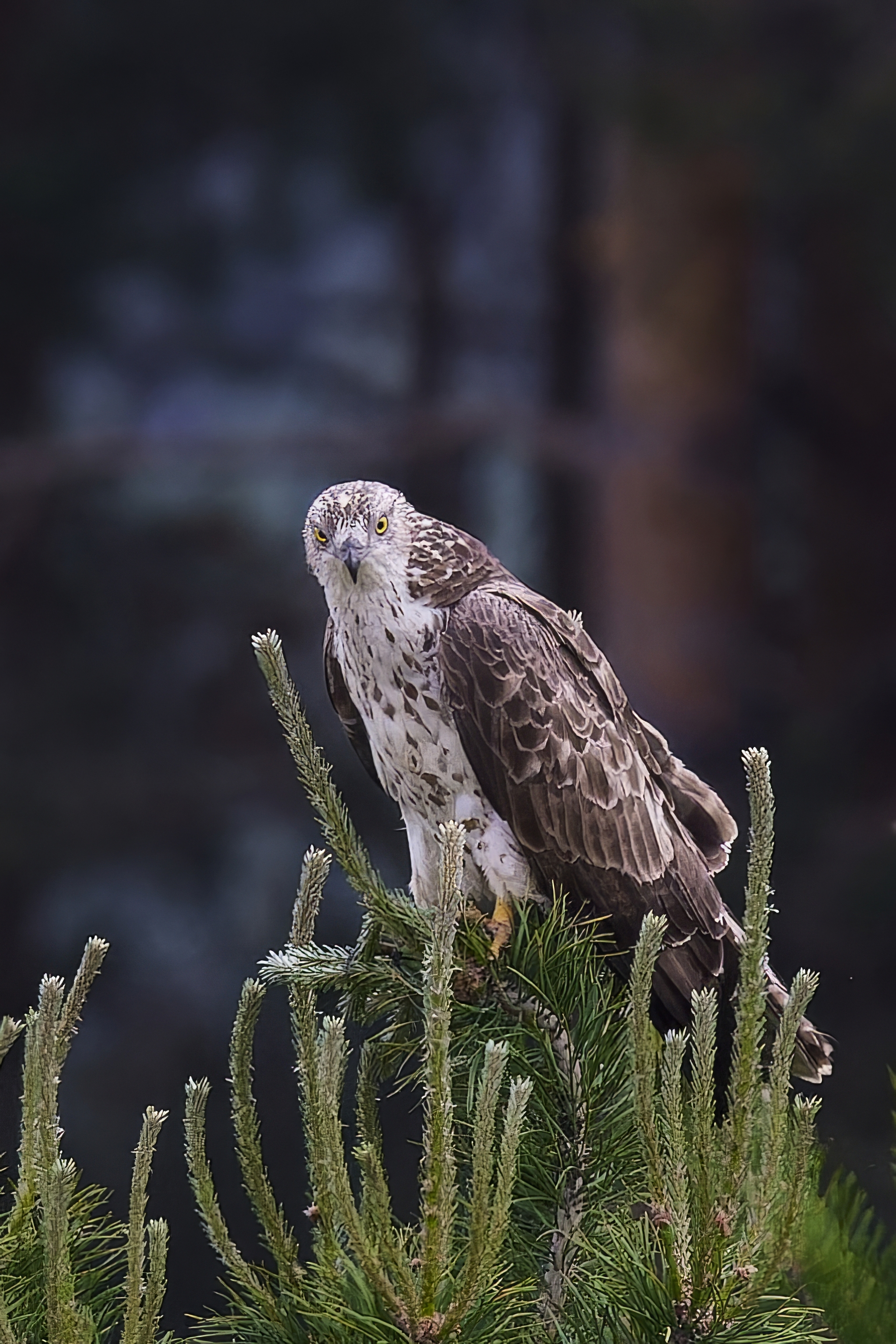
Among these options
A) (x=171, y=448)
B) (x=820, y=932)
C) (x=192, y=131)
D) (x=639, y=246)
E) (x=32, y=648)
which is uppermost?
(x=192, y=131)

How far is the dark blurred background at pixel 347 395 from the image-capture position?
4.64ft

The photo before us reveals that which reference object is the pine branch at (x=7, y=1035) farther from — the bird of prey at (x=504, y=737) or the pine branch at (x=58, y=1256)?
the bird of prey at (x=504, y=737)

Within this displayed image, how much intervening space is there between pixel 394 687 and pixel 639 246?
69cm

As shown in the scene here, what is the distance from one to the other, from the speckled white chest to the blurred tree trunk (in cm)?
49

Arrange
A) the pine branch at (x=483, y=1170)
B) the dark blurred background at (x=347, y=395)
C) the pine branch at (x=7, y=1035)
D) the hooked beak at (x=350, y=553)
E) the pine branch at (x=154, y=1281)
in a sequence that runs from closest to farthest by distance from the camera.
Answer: the pine branch at (x=483, y=1170) < the pine branch at (x=154, y=1281) < the pine branch at (x=7, y=1035) < the hooked beak at (x=350, y=553) < the dark blurred background at (x=347, y=395)

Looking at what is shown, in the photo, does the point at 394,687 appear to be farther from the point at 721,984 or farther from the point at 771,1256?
the point at 771,1256

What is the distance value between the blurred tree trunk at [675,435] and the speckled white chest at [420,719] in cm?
49

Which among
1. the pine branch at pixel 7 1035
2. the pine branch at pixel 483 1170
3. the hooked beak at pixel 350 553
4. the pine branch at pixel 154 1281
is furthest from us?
the hooked beak at pixel 350 553

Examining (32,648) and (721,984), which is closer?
(721,984)

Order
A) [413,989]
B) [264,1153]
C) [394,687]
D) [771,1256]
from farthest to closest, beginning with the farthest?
1. [264,1153]
2. [394,687]
3. [413,989]
4. [771,1256]

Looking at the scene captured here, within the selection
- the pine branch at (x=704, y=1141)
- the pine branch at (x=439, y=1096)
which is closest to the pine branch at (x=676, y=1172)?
the pine branch at (x=704, y=1141)

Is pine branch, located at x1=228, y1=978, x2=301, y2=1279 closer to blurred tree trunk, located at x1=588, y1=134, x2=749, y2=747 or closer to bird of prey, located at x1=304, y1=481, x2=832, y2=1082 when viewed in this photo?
bird of prey, located at x1=304, y1=481, x2=832, y2=1082

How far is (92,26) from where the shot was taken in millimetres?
1396

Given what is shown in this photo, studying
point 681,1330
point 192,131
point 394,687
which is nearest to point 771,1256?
point 681,1330
